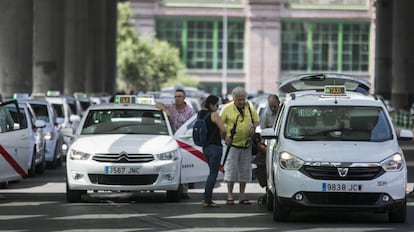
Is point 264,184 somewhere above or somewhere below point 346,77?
below

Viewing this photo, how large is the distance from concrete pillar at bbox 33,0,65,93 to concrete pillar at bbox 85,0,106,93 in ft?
55.7

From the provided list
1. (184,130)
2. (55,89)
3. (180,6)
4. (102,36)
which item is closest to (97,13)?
(102,36)

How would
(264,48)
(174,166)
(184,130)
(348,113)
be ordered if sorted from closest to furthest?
1. (348,113)
2. (174,166)
3. (184,130)
4. (264,48)

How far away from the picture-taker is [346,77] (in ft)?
63.3

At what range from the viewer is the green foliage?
104500mm

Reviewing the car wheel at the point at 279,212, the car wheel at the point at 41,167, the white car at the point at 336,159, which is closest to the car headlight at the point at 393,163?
the white car at the point at 336,159

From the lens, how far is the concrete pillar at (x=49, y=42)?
53906mm

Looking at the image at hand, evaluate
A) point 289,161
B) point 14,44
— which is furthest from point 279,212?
point 14,44

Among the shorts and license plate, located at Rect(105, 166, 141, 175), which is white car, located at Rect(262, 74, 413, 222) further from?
license plate, located at Rect(105, 166, 141, 175)

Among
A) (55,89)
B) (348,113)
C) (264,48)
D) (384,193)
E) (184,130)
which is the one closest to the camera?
(384,193)

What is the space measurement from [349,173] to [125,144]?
4.46 metres

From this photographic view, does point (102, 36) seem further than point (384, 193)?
Yes

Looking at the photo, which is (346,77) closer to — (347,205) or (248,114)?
(248,114)

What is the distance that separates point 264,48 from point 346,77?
101 metres
